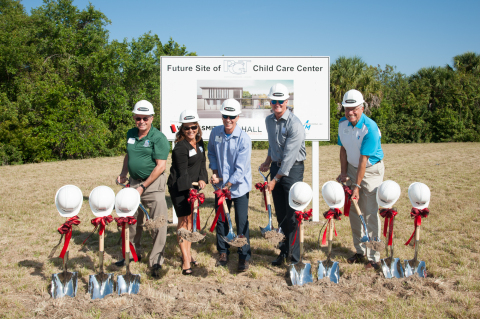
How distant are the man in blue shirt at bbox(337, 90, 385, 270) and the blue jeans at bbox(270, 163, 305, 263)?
2.03 ft

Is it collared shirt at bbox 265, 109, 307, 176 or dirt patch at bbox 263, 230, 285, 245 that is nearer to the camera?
dirt patch at bbox 263, 230, 285, 245

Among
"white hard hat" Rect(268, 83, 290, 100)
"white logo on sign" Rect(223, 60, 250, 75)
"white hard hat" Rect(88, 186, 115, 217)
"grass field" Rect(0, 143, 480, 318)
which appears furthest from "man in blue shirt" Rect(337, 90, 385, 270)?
"white hard hat" Rect(88, 186, 115, 217)

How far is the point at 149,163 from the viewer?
4371mm

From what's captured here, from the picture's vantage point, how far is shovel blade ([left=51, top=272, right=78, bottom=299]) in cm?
378

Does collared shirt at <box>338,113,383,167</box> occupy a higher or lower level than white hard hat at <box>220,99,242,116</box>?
lower

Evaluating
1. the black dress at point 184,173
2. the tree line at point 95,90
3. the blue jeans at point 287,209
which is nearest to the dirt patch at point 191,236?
the black dress at point 184,173

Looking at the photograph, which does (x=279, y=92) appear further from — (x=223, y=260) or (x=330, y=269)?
(x=223, y=260)

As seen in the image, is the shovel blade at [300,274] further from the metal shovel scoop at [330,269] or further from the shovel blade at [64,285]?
the shovel blade at [64,285]

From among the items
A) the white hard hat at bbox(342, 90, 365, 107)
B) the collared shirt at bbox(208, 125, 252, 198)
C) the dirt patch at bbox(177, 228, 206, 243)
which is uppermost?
the white hard hat at bbox(342, 90, 365, 107)

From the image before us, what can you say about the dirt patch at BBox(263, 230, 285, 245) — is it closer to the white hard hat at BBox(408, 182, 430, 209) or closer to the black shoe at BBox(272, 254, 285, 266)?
the black shoe at BBox(272, 254, 285, 266)

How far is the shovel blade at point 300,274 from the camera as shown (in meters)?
4.02

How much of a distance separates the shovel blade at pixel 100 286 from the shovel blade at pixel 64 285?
0.20m

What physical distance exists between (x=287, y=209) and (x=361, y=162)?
1075 mm

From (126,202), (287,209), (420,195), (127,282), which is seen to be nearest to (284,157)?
(287,209)
